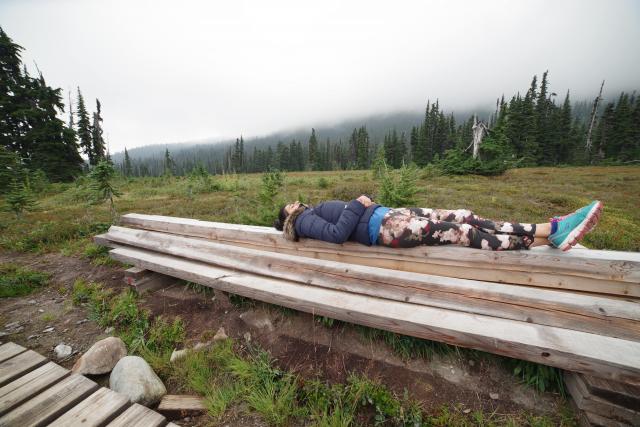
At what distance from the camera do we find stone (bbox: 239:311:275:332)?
311 cm

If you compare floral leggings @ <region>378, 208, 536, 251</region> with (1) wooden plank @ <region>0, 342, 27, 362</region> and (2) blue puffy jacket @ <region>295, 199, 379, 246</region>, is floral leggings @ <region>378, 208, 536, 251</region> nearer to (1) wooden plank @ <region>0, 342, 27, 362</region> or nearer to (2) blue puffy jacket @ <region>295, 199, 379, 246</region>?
(2) blue puffy jacket @ <region>295, 199, 379, 246</region>

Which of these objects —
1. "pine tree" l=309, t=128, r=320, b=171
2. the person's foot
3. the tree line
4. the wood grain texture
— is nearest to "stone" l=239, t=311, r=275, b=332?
the wood grain texture

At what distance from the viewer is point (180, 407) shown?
2305mm

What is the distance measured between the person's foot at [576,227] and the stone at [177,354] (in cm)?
429

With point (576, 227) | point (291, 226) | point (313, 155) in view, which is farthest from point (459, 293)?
point (313, 155)

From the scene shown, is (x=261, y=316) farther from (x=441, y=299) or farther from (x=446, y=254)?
(x=446, y=254)

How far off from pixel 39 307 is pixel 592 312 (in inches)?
283

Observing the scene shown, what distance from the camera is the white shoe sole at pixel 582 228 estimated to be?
2.46m

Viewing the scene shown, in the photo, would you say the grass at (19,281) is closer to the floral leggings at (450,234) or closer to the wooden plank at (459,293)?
the wooden plank at (459,293)

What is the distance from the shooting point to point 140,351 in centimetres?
299

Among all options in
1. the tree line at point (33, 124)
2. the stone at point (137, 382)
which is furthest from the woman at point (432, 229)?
the tree line at point (33, 124)

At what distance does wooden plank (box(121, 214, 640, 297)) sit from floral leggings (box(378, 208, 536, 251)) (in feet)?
0.38

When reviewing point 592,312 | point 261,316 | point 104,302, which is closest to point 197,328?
point 261,316

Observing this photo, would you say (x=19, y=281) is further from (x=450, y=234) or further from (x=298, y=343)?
(x=450, y=234)
